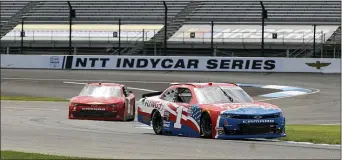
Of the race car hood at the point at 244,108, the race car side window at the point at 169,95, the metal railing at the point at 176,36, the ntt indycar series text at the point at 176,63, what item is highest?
the metal railing at the point at 176,36

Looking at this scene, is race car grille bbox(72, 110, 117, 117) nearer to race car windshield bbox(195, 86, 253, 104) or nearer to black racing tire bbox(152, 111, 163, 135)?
black racing tire bbox(152, 111, 163, 135)

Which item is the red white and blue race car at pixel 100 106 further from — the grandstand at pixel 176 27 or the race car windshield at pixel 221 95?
the grandstand at pixel 176 27

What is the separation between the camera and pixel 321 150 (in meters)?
12.1

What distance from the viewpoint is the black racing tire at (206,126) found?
14727 millimetres

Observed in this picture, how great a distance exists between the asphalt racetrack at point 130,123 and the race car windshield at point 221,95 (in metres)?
1.17

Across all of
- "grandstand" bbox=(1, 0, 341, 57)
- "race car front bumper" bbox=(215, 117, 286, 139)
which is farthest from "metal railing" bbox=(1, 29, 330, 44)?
"race car front bumper" bbox=(215, 117, 286, 139)

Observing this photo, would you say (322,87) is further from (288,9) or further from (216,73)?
(288,9)

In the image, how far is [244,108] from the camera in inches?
575

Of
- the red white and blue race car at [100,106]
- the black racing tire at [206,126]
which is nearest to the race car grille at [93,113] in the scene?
the red white and blue race car at [100,106]

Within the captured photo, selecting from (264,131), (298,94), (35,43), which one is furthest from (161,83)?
(264,131)

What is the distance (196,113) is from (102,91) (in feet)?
26.6

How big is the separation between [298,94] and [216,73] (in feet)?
23.2

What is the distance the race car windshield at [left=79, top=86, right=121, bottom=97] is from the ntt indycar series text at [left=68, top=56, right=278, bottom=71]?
17.2m

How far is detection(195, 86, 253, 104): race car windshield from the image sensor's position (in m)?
15.5
